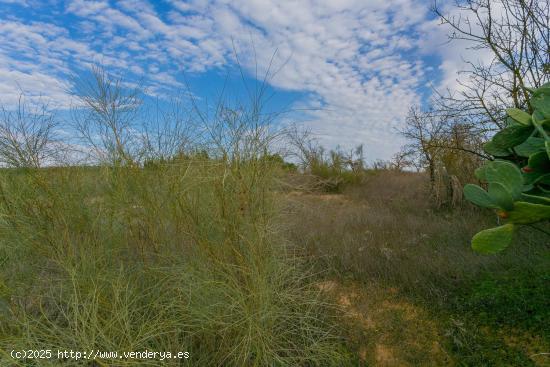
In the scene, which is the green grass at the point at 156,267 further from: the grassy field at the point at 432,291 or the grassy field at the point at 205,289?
the grassy field at the point at 432,291

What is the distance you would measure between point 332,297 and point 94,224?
98.6 inches

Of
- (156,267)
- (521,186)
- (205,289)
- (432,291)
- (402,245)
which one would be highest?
(521,186)

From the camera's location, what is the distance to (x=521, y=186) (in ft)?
3.09

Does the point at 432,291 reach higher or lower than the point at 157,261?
lower

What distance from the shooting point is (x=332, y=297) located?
3102mm

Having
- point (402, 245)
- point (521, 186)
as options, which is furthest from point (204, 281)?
point (402, 245)

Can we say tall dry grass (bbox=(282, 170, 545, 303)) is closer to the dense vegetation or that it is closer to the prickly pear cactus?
the dense vegetation

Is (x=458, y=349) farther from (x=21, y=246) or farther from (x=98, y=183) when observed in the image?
(x=21, y=246)

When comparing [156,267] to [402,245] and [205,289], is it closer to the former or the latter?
[205,289]

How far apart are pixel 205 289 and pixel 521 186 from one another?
207 cm

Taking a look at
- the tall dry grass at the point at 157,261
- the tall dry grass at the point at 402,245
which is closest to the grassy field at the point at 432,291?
the tall dry grass at the point at 402,245

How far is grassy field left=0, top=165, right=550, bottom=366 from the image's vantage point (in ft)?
6.89

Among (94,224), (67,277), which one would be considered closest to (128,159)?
(94,224)

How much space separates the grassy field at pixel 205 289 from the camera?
6.89 feet
